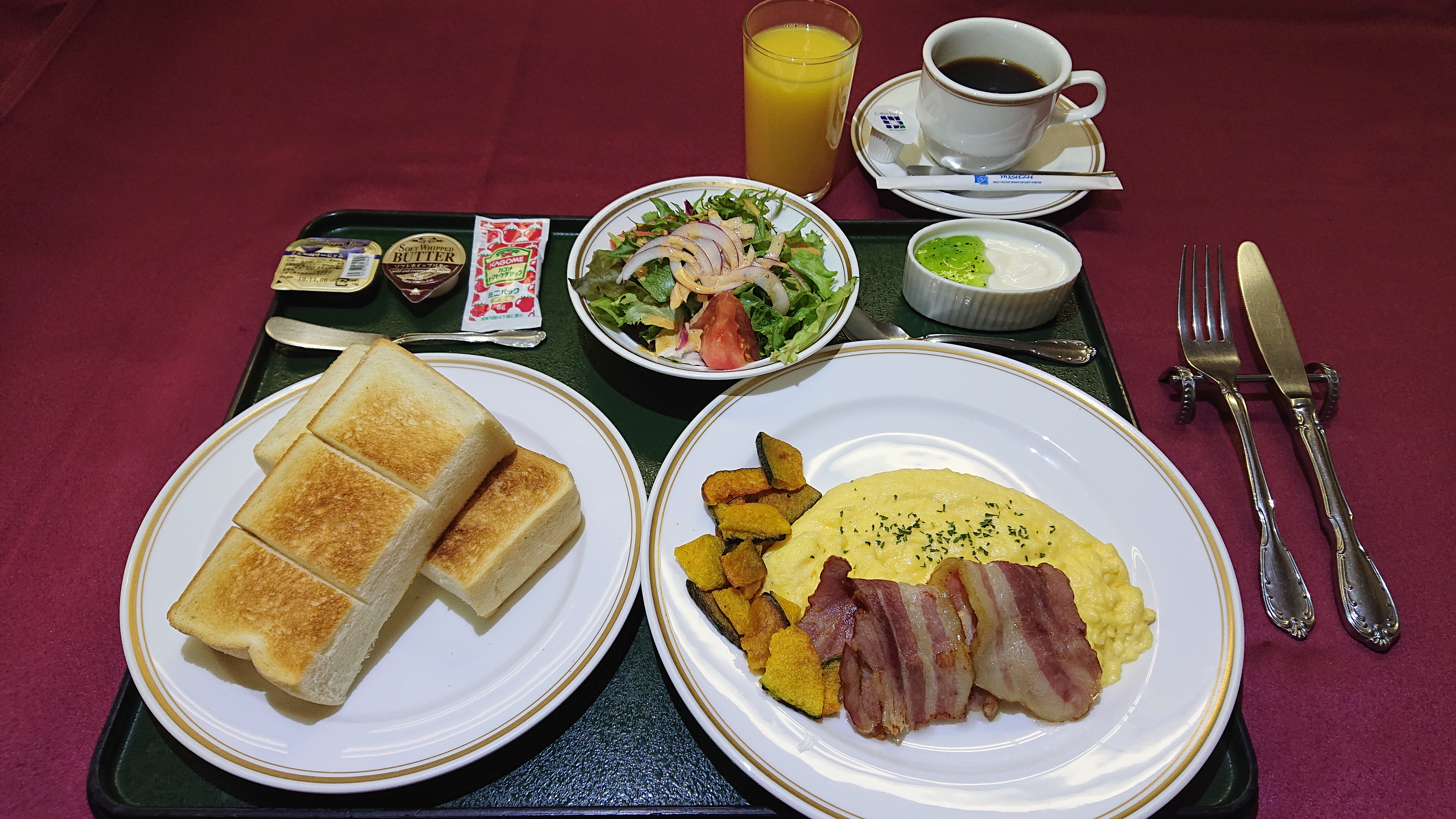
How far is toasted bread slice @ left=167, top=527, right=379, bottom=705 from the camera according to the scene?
5.07ft

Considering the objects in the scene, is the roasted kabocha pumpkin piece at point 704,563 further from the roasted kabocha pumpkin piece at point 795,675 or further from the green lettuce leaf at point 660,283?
the green lettuce leaf at point 660,283

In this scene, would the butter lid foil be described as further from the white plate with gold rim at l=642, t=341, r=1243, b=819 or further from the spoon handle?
the spoon handle

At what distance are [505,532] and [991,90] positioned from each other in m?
2.30

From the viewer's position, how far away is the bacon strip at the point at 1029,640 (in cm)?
156

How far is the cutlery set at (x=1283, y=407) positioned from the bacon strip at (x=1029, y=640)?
682 mm

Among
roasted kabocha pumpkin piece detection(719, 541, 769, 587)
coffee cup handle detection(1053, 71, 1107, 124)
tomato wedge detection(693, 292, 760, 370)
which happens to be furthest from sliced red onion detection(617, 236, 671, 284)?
coffee cup handle detection(1053, 71, 1107, 124)

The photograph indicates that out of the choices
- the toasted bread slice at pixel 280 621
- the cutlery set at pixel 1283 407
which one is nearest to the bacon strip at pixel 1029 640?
the cutlery set at pixel 1283 407

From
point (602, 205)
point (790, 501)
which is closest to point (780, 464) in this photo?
point (790, 501)

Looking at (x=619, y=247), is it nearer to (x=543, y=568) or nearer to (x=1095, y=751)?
(x=543, y=568)

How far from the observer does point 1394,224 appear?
2873mm

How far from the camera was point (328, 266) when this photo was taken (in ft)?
8.23

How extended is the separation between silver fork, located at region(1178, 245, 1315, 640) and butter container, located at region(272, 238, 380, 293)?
2.77 m

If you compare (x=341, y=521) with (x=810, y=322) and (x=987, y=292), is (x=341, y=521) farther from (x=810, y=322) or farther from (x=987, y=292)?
(x=987, y=292)

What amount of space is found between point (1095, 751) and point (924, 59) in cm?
228
